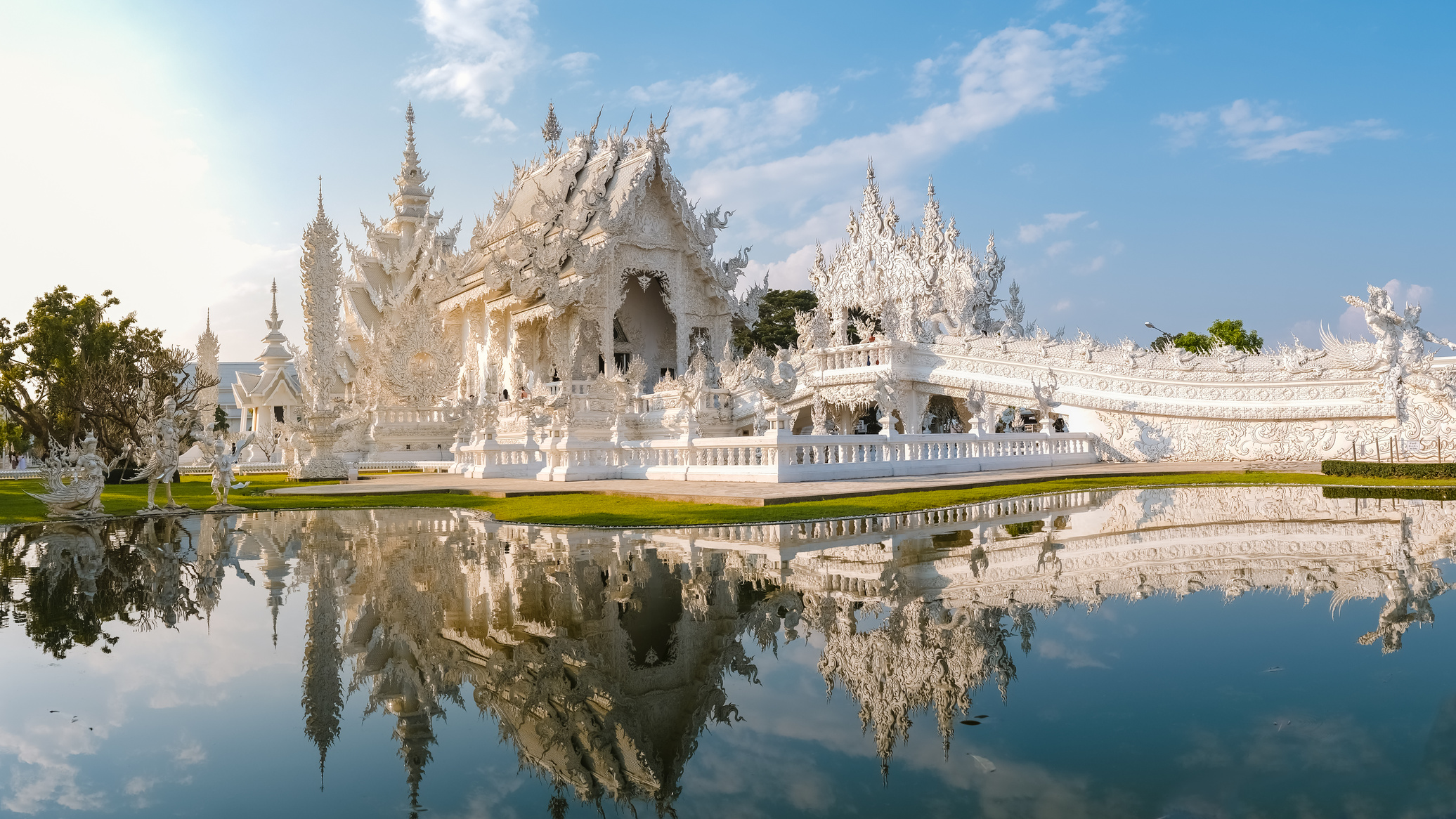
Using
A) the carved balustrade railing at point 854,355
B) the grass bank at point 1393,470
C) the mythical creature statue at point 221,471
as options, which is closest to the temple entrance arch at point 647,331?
the carved balustrade railing at point 854,355

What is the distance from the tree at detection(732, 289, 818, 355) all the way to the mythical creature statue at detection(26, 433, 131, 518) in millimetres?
34112

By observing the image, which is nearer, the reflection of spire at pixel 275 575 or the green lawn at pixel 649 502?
the reflection of spire at pixel 275 575

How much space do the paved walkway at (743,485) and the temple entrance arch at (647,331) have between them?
1002 centimetres

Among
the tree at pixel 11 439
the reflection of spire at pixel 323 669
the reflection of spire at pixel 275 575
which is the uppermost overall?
the tree at pixel 11 439

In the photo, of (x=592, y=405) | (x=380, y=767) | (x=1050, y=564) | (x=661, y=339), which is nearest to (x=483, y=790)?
(x=380, y=767)

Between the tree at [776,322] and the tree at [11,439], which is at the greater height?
the tree at [776,322]

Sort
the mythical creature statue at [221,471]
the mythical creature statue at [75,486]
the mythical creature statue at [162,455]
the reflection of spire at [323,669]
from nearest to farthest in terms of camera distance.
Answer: the reflection of spire at [323,669] → the mythical creature statue at [75,486] → the mythical creature statue at [162,455] → the mythical creature statue at [221,471]

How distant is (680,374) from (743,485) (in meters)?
12.9

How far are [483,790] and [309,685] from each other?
1.47 meters

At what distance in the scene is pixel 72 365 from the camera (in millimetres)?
25219

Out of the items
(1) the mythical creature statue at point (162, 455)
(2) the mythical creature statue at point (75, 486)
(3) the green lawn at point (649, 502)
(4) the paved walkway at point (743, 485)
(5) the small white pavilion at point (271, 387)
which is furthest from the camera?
(5) the small white pavilion at point (271, 387)

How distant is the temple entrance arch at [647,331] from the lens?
2858 centimetres

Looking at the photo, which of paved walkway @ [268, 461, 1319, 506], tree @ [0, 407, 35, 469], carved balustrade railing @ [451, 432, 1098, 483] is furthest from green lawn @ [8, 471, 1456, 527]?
tree @ [0, 407, 35, 469]

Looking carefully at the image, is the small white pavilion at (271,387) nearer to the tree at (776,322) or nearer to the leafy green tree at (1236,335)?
the tree at (776,322)
